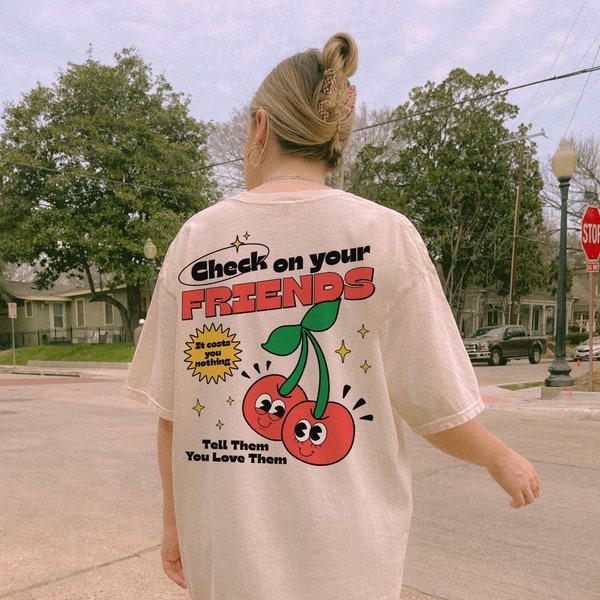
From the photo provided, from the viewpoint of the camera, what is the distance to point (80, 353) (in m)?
28.1

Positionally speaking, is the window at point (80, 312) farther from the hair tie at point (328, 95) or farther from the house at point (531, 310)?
the hair tie at point (328, 95)

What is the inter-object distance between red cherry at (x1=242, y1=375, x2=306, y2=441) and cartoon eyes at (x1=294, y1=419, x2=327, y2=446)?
0.04 metres

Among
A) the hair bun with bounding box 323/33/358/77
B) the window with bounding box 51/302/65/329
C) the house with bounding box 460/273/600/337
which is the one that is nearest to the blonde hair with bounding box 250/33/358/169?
the hair bun with bounding box 323/33/358/77

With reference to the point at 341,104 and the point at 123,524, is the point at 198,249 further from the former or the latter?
the point at 123,524

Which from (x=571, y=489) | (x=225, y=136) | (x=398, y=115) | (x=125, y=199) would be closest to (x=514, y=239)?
(x=398, y=115)

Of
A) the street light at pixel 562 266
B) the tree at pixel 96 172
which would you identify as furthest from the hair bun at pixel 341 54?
the tree at pixel 96 172

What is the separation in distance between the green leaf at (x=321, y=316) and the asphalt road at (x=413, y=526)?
2.43 metres

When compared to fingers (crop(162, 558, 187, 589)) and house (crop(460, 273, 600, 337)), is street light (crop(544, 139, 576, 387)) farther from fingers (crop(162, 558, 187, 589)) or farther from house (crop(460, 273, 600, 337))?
house (crop(460, 273, 600, 337))

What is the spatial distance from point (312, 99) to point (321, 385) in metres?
0.58

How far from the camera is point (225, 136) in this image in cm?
3275

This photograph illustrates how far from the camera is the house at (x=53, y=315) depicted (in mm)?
39812

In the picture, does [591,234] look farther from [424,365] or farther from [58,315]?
[58,315]

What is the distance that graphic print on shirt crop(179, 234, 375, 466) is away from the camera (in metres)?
1.14

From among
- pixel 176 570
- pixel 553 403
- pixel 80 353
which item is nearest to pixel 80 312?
pixel 80 353
